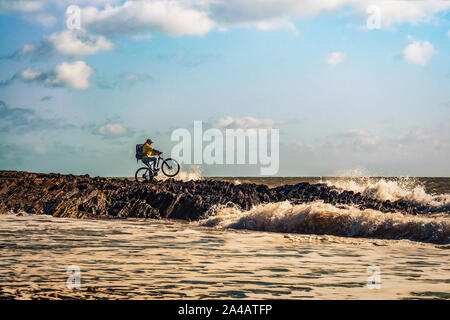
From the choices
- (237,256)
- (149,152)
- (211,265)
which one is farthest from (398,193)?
(211,265)

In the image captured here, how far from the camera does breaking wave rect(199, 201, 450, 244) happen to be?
51.6 ft

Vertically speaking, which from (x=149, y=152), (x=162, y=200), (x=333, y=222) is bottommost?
(x=333, y=222)

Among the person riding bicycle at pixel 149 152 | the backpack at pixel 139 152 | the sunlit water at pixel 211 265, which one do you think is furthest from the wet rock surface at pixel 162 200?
the sunlit water at pixel 211 265

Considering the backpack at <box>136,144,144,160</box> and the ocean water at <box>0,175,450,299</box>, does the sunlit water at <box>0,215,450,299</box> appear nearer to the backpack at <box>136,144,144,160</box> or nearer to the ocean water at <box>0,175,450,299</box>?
the ocean water at <box>0,175,450,299</box>

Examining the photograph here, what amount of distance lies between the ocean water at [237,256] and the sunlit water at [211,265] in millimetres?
18

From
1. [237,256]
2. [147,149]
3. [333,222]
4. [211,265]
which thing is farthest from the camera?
[147,149]

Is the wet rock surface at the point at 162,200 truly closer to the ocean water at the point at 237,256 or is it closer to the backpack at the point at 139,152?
the ocean water at the point at 237,256

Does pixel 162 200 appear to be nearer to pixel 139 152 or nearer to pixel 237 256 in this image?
pixel 139 152

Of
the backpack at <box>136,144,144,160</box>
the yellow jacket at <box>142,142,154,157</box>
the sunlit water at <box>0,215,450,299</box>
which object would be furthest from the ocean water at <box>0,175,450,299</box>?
the backpack at <box>136,144,144,160</box>

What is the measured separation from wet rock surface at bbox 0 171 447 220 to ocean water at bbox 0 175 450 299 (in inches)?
70.0

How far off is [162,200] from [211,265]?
13.4 meters

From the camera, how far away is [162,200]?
78.4 ft

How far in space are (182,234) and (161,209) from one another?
23.2 feet
